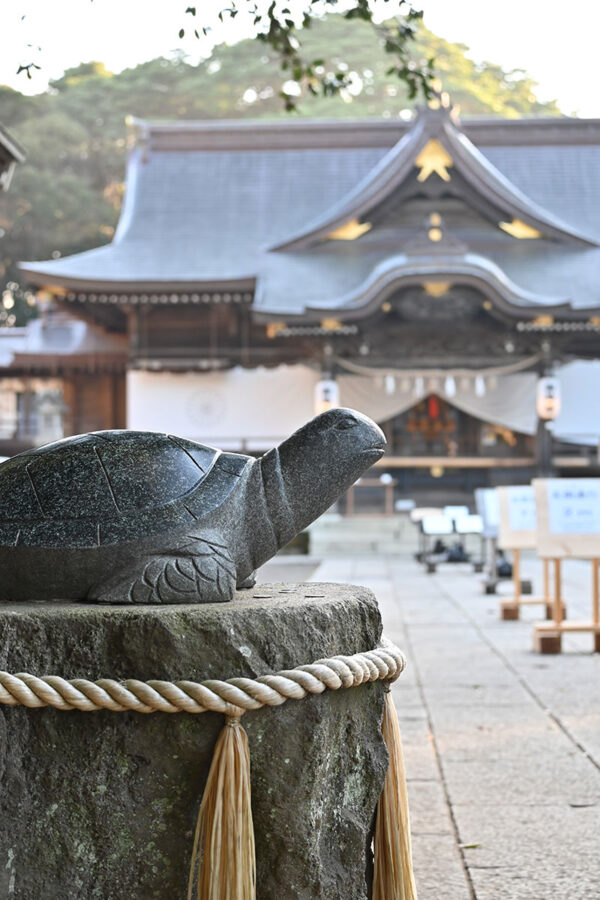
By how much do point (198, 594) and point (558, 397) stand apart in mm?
15151

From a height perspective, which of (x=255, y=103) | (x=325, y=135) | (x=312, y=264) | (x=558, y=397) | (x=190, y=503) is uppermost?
(x=255, y=103)

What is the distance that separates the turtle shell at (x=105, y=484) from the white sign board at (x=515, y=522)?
18.6 ft

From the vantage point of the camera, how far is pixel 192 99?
3300cm

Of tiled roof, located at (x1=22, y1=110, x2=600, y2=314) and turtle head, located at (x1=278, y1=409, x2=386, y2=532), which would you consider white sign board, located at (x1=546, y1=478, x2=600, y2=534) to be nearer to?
turtle head, located at (x1=278, y1=409, x2=386, y2=532)

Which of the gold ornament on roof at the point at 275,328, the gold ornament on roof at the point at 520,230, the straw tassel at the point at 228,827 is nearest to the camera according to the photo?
the straw tassel at the point at 228,827

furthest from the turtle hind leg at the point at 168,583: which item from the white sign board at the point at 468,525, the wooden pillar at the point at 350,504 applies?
the wooden pillar at the point at 350,504

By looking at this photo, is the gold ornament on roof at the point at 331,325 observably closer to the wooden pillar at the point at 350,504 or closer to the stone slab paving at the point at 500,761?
the wooden pillar at the point at 350,504

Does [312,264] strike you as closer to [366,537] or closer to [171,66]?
[366,537]

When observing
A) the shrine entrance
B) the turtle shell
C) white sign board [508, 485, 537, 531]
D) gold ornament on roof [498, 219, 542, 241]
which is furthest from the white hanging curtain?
the turtle shell

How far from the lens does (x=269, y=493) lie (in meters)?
2.35

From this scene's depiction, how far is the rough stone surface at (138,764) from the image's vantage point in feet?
6.41

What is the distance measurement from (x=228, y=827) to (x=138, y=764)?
0.72 ft

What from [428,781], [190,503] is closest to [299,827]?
[190,503]

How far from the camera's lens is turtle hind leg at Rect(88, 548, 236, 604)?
214cm
